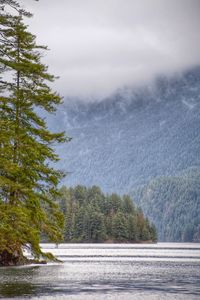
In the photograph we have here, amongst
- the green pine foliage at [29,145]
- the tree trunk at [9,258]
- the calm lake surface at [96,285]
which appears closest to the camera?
the calm lake surface at [96,285]

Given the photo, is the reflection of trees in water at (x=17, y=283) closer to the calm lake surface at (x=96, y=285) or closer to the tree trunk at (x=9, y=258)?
the calm lake surface at (x=96, y=285)

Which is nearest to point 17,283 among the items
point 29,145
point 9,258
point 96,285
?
point 96,285

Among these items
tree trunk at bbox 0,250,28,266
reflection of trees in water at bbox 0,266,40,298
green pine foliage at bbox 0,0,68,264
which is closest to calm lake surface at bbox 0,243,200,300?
reflection of trees in water at bbox 0,266,40,298

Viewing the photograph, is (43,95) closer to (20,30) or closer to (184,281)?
(20,30)

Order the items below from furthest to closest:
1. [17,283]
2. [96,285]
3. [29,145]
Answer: [29,145], [17,283], [96,285]

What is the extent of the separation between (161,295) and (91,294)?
3071 millimetres

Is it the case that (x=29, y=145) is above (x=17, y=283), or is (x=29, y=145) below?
above

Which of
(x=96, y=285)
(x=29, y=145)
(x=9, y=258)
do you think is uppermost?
(x=29, y=145)

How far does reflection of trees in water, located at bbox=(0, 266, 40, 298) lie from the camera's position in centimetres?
2941

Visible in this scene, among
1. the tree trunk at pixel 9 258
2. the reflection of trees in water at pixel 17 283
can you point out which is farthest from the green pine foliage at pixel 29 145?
the reflection of trees in water at pixel 17 283

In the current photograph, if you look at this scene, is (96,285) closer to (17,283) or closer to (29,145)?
(17,283)

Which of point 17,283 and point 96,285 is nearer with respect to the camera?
point 96,285

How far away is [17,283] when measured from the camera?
33.8 m

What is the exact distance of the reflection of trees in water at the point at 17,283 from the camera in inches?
1158
